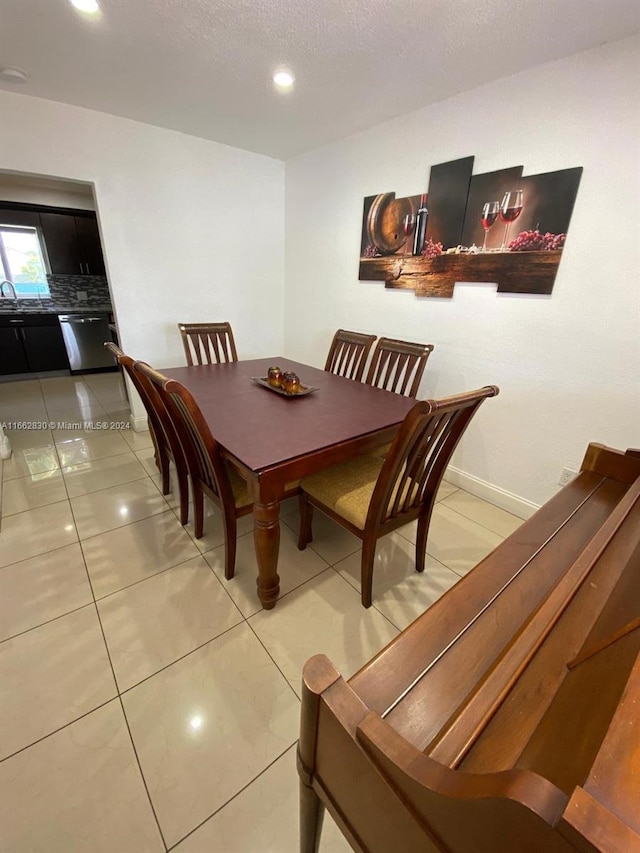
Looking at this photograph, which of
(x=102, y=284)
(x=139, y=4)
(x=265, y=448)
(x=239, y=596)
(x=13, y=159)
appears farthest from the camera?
(x=102, y=284)

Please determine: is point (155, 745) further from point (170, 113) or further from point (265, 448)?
point (170, 113)

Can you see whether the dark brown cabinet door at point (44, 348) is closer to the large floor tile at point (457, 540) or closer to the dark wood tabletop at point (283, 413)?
the dark wood tabletop at point (283, 413)

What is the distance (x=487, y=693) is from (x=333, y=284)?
9.87ft

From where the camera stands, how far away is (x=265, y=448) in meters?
1.31

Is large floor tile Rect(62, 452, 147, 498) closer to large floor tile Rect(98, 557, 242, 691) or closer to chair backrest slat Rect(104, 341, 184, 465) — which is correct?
chair backrest slat Rect(104, 341, 184, 465)

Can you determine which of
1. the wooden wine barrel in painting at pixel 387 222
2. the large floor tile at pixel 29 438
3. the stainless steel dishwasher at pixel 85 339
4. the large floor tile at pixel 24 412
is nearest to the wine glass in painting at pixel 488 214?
the wooden wine barrel in painting at pixel 387 222

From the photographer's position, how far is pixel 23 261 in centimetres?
446

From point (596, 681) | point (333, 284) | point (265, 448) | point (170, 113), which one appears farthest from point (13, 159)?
point (596, 681)

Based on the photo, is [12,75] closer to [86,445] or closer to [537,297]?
[86,445]

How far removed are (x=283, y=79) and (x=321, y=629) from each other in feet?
9.10

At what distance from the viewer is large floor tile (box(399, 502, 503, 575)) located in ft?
5.96

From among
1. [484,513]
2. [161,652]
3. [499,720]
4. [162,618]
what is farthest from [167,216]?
[499,720]

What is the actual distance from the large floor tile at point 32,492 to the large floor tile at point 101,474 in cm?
6

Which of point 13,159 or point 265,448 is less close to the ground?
point 13,159
